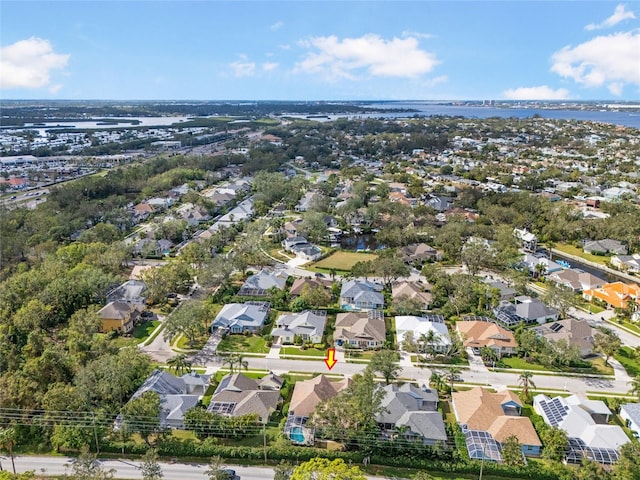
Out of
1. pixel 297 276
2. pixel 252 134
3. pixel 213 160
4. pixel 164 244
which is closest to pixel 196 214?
pixel 164 244

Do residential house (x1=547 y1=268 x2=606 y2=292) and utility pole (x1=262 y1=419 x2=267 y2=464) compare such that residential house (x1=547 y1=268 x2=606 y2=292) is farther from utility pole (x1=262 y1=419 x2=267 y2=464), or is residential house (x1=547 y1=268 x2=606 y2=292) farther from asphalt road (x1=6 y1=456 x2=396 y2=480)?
utility pole (x1=262 y1=419 x2=267 y2=464)

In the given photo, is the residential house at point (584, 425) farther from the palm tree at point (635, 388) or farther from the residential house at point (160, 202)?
the residential house at point (160, 202)

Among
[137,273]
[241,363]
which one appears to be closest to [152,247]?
[137,273]

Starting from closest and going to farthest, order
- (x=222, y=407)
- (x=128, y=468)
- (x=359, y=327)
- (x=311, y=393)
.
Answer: (x=128, y=468) < (x=222, y=407) < (x=311, y=393) < (x=359, y=327)

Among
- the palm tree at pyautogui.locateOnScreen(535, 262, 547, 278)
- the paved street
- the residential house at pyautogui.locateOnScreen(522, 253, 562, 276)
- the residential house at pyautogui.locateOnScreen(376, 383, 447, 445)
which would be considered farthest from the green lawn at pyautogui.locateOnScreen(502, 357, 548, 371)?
the residential house at pyautogui.locateOnScreen(522, 253, 562, 276)

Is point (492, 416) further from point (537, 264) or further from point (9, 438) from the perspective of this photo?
point (537, 264)
